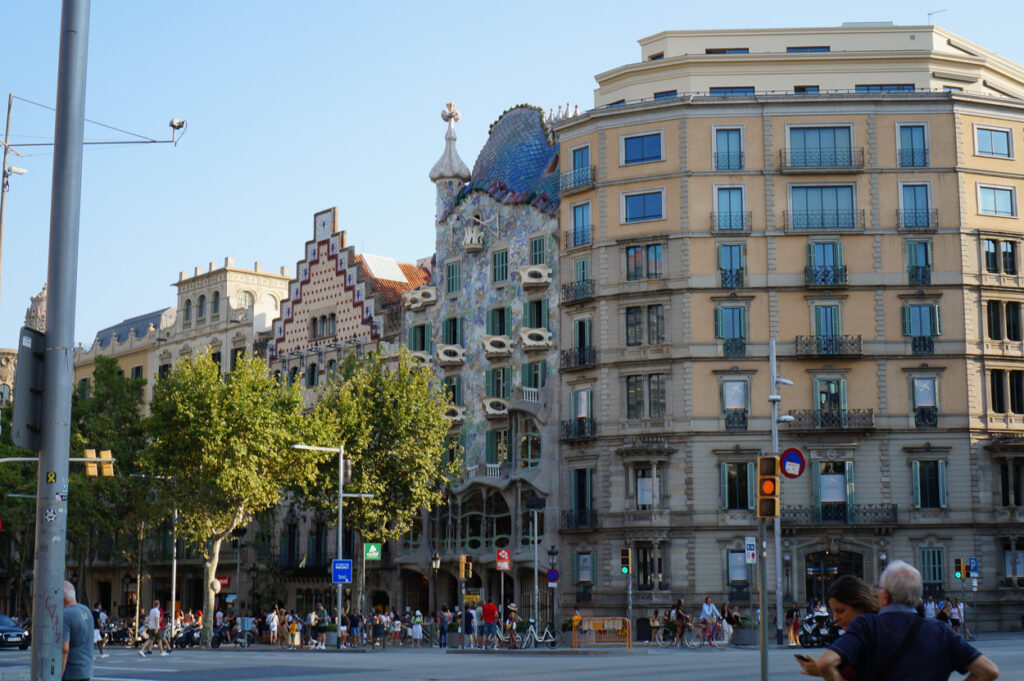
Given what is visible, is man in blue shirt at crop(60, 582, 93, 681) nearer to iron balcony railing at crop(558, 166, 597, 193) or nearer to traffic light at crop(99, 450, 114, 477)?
traffic light at crop(99, 450, 114, 477)

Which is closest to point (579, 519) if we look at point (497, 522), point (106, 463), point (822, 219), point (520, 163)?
point (497, 522)

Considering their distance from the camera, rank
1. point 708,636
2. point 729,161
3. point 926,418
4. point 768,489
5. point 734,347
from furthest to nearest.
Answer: point 729,161 < point 734,347 < point 926,418 < point 708,636 < point 768,489

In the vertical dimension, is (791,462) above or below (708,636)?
above

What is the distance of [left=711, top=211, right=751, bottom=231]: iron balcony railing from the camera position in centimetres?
5544

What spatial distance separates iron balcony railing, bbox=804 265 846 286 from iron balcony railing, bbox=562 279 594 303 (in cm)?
884

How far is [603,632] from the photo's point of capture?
141 feet

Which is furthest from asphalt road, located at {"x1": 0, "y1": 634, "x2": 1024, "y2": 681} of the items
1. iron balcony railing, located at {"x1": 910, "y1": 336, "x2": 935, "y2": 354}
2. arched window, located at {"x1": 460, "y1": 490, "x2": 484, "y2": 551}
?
arched window, located at {"x1": 460, "y1": 490, "x2": 484, "y2": 551}

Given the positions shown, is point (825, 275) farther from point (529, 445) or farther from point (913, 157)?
point (529, 445)

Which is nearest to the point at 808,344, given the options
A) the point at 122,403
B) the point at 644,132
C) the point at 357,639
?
the point at 644,132

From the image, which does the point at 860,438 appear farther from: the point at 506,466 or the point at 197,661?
the point at 197,661

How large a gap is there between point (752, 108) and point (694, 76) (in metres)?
Result: 3.69

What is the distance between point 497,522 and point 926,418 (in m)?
18.4

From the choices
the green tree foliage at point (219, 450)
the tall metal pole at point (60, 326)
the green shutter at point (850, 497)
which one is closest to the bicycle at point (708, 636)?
the green shutter at point (850, 497)

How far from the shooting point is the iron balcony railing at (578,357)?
56312mm
